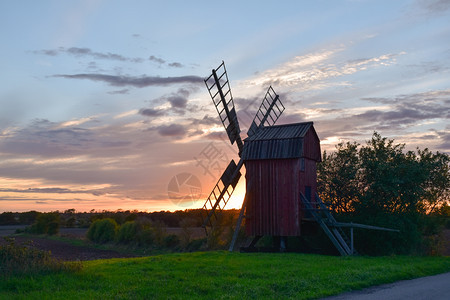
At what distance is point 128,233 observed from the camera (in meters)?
55.2

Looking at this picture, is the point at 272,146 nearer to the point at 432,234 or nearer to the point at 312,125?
the point at 312,125

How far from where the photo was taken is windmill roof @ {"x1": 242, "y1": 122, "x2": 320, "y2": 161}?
3419 cm

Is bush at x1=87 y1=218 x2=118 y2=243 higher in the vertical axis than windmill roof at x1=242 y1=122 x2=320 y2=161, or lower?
lower

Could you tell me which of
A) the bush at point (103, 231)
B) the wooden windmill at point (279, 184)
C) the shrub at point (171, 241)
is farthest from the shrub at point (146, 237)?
the wooden windmill at point (279, 184)

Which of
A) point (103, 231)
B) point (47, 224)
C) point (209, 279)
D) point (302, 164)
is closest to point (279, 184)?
point (302, 164)

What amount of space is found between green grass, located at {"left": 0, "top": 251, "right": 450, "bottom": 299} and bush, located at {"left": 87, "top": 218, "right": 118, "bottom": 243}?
35212 mm

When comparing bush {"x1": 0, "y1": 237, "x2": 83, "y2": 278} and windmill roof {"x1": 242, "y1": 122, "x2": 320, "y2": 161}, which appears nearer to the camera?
bush {"x1": 0, "y1": 237, "x2": 83, "y2": 278}

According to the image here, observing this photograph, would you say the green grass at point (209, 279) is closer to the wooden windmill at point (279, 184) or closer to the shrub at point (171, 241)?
the wooden windmill at point (279, 184)

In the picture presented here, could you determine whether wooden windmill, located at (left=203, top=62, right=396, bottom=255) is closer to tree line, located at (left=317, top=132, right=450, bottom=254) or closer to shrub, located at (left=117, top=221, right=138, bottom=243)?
tree line, located at (left=317, top=132, right=450, bottom=254)

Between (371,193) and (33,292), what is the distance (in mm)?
29922

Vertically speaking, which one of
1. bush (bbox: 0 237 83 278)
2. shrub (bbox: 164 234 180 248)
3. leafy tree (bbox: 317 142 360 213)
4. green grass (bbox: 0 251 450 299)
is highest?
leafy tree (bbox: 317 142 360 213)

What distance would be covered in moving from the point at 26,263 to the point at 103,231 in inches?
1685

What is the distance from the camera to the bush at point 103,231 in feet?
194

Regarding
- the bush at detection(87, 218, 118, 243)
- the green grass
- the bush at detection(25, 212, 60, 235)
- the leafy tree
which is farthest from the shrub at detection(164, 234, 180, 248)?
the bush at detection(25, 212, 60, 235)
